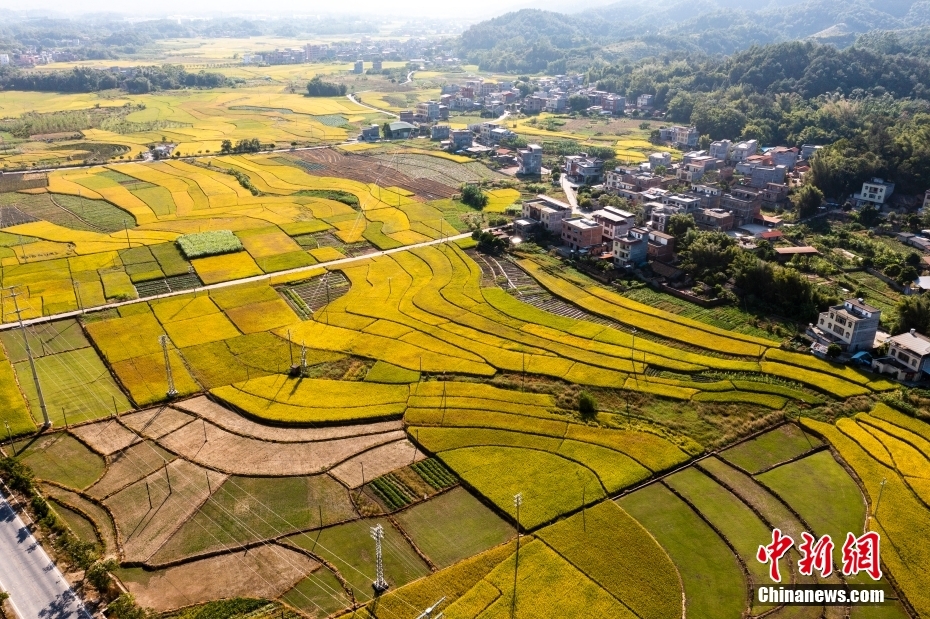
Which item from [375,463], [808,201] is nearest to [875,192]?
[808,201]

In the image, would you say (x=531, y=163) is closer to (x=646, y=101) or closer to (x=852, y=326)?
(x=852, y=326)

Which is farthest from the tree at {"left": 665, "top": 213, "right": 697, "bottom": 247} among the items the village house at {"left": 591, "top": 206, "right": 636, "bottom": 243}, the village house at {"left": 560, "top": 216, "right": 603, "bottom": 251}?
the village house at {"left": 560, "top": 216, "right": 603, "bottom": 251}

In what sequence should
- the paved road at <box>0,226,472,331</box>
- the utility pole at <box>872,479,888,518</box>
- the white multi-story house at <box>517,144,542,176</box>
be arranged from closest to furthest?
the utility pole at <box>872,479,888,518</box>
the paved road at <box>0,226,472,331</box>
the white multi-story house at <box>517,144,542,176</box>

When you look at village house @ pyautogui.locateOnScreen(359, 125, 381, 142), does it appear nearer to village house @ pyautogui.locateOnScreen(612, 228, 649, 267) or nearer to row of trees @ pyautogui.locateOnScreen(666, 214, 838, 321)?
village house @ pyautogui.locateOnScreen(612, 228, 649, 267)

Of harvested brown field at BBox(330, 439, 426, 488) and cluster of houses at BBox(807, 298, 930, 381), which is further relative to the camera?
cluster of houses at BBox(807, 298, 930, 381)

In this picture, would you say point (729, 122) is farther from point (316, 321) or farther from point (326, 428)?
point (326, 428)

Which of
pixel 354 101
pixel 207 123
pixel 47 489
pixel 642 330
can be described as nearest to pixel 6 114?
pixel 207 123
